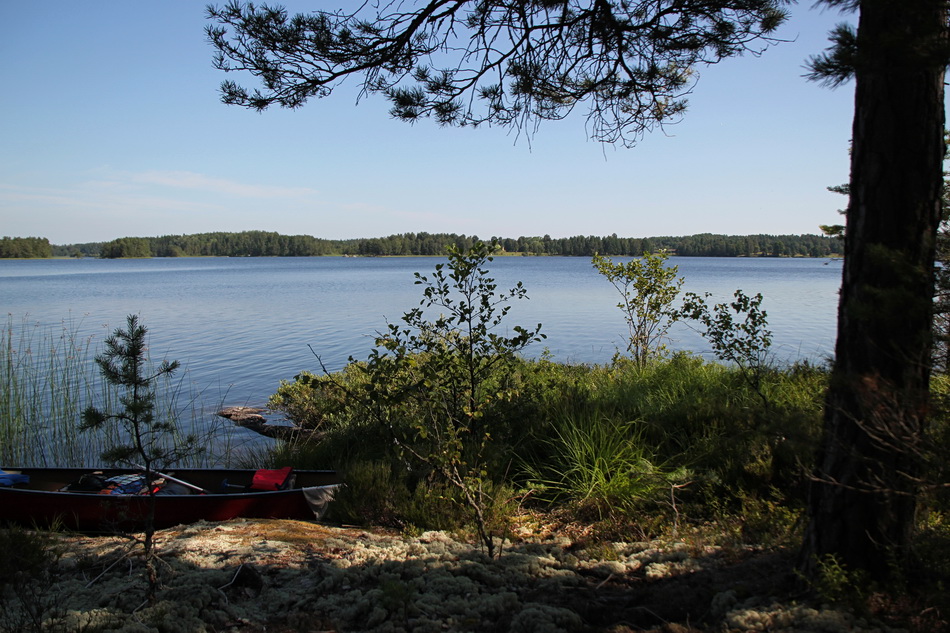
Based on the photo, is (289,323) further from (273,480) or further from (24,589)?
(24,589)

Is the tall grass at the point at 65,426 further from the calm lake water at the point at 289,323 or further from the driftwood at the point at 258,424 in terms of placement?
the calm lake water at the point at 289,323

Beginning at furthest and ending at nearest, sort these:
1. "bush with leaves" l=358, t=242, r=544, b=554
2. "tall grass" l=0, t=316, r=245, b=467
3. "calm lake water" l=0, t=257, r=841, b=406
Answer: "calm lake water" l=0, t=257, r=841, b=406, "tall grass" l=0, t=316, r=245, b=467, "bush with leaves" l=358, t=242, r=544, b=554

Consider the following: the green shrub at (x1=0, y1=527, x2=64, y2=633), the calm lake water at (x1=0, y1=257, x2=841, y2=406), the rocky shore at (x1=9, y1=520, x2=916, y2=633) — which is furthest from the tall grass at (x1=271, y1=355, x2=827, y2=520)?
the calm lake water at (x1=0, y1=257, x2=841, y2=406)

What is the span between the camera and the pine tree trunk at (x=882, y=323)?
2.32 metres

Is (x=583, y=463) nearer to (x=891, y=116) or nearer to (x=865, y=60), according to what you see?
(x=891, y=116)

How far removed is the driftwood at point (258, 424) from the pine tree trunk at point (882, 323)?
812 cm

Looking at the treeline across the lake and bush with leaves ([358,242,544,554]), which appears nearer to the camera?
bush with leaves ([358,242,544,554])

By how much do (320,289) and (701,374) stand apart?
37641 mm

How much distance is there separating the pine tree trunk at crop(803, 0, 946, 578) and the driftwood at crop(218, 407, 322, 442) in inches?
320

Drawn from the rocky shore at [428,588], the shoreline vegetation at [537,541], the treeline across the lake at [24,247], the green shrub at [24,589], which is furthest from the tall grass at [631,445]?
the treeline across the lake at [24,247]

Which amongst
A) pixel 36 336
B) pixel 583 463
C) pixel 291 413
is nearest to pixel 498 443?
pixel 583 463

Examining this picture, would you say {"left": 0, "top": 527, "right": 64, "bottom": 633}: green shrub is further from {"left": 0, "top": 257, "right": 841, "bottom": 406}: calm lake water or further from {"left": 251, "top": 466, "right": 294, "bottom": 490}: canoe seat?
{"left": 0, "top": 257, "right": 841, "bottom": 406}: calm lake water

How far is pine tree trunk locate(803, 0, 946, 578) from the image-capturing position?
7.63 ft

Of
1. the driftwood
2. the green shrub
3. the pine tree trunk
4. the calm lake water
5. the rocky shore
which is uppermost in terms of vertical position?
the pine tree trunk
